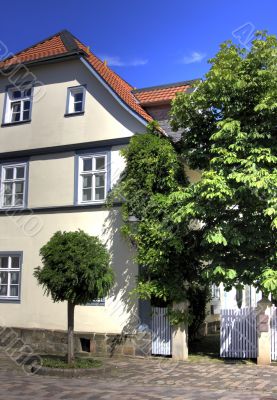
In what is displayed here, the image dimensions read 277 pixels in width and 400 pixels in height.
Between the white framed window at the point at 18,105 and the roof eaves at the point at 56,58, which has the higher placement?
the roof eaves at the point at 56,58

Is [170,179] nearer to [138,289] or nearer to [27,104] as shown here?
[138,289]

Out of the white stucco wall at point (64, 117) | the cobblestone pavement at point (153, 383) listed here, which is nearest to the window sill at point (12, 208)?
the white stucco wall at point (64, 117)

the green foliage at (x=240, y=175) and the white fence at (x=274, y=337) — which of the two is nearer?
the green foliage at (x=240, y=175)

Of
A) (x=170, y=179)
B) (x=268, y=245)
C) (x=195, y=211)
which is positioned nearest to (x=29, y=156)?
(x=170, y=179)

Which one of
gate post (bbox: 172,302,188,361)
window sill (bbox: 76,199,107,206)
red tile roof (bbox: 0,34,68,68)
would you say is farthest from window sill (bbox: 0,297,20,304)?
red tile roof (bbox: 0,34,68,68)

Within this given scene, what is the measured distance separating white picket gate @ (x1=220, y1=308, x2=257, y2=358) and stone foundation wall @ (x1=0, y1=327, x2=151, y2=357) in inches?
75.6

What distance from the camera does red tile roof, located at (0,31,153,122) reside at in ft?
50.8

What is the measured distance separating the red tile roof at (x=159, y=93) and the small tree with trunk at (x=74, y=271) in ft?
19.6

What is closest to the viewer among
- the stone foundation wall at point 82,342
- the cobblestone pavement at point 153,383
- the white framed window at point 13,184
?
the cobblestone pavement at point 153,383

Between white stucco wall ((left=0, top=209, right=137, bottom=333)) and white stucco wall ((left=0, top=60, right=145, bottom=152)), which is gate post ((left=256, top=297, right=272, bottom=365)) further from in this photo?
white stucco wall ((left=0, top=60, right=145, bottom=152))

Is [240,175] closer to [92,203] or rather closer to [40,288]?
[92,203]

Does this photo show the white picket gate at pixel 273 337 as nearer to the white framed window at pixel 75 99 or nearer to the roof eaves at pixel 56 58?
the white framed window at pixel 75 99

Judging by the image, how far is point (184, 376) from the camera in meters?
10.8

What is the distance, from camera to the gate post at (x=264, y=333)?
1218 centimetres
